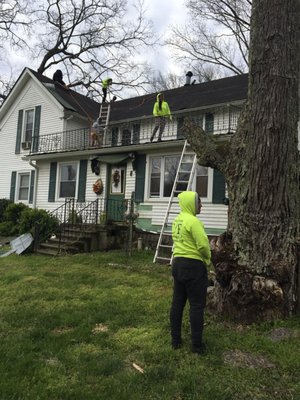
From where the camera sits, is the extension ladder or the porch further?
the extension ladder

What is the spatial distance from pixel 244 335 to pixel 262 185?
1.88 meters

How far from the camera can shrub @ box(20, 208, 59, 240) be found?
13.0 meters

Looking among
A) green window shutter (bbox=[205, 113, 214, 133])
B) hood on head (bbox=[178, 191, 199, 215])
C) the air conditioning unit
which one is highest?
green window shutter (bbox=[205, 113, 214, 133])

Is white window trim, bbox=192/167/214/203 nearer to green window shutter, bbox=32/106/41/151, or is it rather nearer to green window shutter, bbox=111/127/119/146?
green window shutter, bbox=111/127/119/146

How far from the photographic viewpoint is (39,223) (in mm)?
13055

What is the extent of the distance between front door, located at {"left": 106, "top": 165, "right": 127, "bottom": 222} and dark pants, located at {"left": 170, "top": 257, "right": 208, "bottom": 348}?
395 inches

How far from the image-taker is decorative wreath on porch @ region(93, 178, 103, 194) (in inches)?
605

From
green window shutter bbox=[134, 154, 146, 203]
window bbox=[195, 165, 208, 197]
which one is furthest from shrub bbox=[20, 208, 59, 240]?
window bbox=[195, 165, 208, 197]

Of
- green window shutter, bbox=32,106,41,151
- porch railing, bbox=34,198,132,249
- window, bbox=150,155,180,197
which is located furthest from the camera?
green window shutter, bbox=32,106,41,151

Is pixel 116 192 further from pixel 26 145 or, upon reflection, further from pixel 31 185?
pixel 26 145

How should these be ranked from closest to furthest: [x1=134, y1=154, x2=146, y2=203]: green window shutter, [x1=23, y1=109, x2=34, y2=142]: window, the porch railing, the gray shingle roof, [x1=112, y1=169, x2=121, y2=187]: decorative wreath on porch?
the porch railing < [x1=134, y1=154, x2=146, y2=203]: green window shutter < [x1=112, y1=169, x2=121, y2=187]: decorative wreath on porch < the gray shingle roof < [x1=23, y1=109, x2=34, y2=142]: window

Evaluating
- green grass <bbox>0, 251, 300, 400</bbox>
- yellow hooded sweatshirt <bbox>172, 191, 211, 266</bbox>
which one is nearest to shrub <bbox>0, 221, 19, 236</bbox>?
green grass <bbox>0, 251, 300, 400</bbox>

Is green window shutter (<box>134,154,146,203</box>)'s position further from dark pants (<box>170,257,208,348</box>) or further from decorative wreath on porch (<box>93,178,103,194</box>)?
dark pants (<box>170,257,208,348</box>)

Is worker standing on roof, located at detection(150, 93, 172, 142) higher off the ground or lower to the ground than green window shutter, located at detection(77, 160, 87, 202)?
higher
